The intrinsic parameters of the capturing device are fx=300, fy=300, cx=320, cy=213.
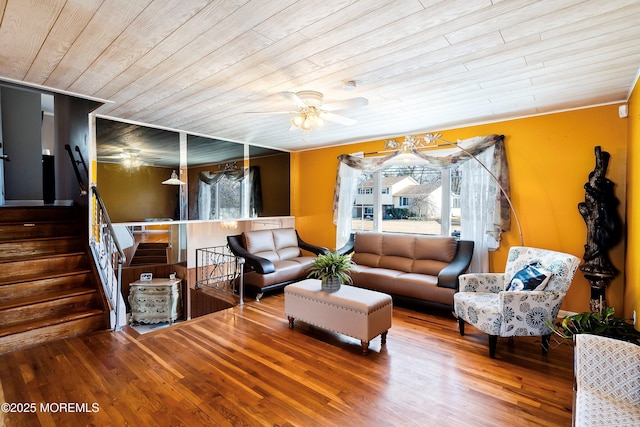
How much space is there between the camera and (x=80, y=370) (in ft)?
7.99

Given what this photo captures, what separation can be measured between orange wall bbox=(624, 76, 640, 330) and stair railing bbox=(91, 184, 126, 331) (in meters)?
4.73

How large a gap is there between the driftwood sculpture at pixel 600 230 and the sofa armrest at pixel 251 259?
3788mm

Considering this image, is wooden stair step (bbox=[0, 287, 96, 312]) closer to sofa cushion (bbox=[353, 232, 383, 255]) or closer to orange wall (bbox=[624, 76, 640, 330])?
sofa cushion (bbox=[353, 232, 383, 255])

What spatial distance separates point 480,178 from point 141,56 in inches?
160

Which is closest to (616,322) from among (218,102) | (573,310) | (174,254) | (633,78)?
(573,310)

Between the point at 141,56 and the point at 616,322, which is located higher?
the point at 141,56

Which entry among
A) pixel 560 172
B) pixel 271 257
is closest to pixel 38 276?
pixel 271 257

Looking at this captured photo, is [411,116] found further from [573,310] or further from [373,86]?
[573,310]

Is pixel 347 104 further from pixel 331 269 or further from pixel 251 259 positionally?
pixel 251 259

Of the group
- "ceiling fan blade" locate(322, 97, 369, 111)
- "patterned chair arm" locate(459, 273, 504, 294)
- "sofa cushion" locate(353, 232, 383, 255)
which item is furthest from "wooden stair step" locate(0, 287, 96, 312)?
"patterned chair arm" locate(459, 273, 504, 294)

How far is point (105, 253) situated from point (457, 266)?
434 cm

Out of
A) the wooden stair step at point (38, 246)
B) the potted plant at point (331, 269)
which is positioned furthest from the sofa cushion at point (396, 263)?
the wooden stair step at point (38, 246)

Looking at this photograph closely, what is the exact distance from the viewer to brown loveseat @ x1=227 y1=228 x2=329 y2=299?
4.46 m

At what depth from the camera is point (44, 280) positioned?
10.3 feet
